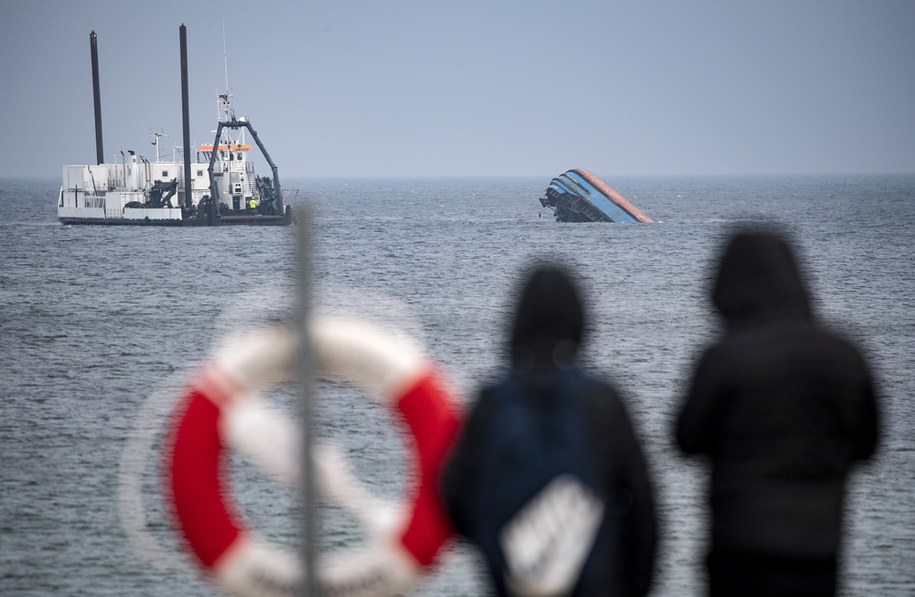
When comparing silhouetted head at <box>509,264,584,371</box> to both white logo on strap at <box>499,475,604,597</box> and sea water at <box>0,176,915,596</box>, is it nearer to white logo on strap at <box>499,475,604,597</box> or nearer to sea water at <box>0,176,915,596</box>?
white logo on strap at <box>499,475,604,597</box>

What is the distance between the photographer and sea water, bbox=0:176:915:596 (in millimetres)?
15570

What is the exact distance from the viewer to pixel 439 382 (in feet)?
12.0

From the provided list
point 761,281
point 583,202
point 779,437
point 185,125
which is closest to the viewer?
point 779,437

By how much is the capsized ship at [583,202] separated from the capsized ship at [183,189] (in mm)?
24052

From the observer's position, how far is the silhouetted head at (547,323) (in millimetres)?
3088

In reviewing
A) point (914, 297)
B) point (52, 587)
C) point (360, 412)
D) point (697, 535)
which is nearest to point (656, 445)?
point (697, 535)

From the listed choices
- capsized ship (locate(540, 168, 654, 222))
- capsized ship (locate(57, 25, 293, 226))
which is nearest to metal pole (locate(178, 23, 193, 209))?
capsized ship (locate(57, 25, 293, 226))

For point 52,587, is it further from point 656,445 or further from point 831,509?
point 831,509

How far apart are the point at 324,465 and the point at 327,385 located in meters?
23.2

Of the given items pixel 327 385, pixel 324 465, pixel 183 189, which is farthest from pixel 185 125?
pixel 324 465

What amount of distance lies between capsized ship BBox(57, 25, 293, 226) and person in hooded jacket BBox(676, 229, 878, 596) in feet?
228

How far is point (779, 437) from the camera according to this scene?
129 inches

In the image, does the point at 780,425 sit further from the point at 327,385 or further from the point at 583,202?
the point at 583,202

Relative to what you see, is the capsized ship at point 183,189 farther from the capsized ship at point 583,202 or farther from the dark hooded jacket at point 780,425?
the dark hooded jacket at point 780,425
